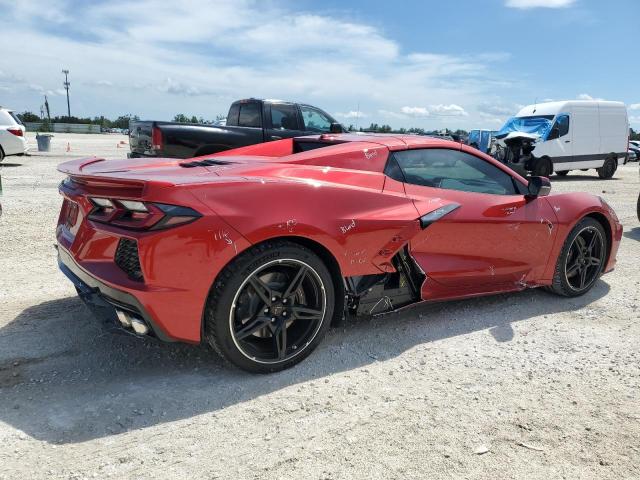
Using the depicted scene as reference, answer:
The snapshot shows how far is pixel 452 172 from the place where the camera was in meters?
3.76

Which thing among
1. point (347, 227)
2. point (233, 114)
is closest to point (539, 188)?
point (347, 227)

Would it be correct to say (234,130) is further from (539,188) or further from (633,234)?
(633,234)

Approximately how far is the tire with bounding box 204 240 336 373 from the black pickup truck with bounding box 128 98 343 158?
20.9ft

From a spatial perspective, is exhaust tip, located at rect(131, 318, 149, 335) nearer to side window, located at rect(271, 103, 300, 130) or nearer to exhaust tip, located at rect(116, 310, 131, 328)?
exhaust tip, located at rect(116, 310, 131, 328)

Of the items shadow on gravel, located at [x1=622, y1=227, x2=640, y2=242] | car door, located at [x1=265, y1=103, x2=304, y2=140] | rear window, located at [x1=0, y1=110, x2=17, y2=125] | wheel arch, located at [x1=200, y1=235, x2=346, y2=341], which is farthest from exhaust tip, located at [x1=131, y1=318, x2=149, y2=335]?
rear window, located at [x1=0, y1=110, x2=17, y2=125]

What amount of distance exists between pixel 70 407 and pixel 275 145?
2372 mm

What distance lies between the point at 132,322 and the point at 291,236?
0.96 meters

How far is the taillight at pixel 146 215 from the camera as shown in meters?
2.51

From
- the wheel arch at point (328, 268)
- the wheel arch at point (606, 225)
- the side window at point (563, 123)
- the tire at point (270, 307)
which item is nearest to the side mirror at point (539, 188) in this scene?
the wheel arch at point (606, 225)

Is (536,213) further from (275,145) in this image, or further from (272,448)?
(272,448)

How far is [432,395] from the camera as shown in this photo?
2797 millimetres

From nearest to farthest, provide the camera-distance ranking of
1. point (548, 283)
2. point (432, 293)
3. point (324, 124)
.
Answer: point (432, 293) < point (548, 283) < point (324, 124)

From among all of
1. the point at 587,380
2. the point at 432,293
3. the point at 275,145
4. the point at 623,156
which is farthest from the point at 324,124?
the point at 623,156

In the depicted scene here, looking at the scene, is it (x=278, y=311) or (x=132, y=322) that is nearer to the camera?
(x=132, y=322)
